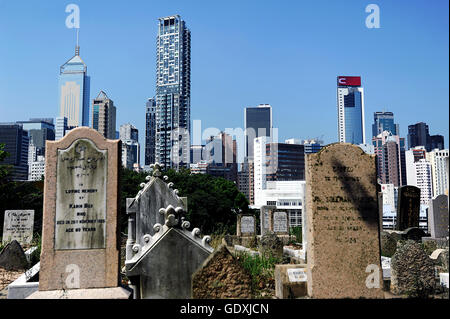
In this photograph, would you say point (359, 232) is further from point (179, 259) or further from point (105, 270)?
point (105, 270)

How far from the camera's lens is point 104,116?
571ft

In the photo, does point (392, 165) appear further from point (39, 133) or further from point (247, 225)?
point (247, 225)

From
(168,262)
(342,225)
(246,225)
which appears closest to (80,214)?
(168,262)

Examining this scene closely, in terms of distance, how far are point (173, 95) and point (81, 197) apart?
180124 millimetres

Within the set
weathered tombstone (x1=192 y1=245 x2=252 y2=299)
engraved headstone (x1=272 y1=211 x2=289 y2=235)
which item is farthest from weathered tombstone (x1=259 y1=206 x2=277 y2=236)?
weathered tombstone (x1=192 y1=245 x2=252 y2=299)

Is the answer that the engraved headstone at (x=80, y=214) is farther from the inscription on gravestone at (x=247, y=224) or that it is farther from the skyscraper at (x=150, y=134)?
the skyscraper at (x=150, y=134)

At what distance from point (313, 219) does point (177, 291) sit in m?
2.30

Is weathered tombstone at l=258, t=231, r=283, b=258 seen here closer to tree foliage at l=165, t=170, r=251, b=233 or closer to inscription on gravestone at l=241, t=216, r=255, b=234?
inscription on gravestone at l=241, t=216, r=255, b=234

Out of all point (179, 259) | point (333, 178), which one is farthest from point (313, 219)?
point (179, 259)

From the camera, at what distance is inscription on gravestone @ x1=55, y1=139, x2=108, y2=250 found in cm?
566

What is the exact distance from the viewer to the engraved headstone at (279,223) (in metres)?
18.2

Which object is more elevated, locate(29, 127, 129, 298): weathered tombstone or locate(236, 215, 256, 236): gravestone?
locate(29, 127, 129, 298): weathered tombstone

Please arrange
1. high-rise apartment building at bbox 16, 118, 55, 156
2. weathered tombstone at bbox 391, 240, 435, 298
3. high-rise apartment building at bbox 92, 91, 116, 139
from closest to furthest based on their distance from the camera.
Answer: weathered tombstone at bbox 391, 240, 435, 298
high-rise apartment building at bbox 16, 118, 55, 156
high-rise apartment building at bbox 92, 91, 116, 139

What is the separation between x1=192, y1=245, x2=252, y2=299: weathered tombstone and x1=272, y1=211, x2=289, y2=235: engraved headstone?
1380 cm
